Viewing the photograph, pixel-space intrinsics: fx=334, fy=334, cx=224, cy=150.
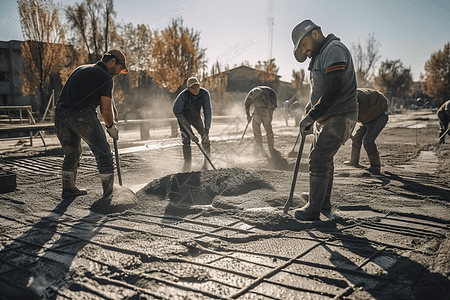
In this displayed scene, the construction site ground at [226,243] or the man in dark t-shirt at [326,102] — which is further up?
the man in dark t-shirt at [326,102]

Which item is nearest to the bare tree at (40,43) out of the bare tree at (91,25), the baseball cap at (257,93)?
the bare tree at (91,25)

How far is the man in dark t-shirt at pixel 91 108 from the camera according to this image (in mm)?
3934

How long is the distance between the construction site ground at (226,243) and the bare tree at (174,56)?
718 inches

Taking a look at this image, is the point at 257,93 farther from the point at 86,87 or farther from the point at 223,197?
the point at 86,87

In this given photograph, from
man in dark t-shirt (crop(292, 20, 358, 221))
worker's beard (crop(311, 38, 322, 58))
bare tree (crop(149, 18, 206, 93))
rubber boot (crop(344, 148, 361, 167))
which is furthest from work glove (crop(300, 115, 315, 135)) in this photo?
bare tree (crop(149, 18, 206, 93))

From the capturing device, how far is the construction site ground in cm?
207

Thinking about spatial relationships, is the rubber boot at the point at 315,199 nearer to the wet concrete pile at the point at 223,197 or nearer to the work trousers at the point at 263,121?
the wet concrete pile at the point at 223,197

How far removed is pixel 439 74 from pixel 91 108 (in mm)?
46675

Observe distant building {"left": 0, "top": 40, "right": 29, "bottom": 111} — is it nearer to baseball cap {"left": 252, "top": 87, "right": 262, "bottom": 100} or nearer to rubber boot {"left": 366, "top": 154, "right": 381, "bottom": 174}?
baseball cap {"left": 252, "top": 87, "right": 262, "bottom": 100}

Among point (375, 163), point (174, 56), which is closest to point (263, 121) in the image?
point (375, 163)

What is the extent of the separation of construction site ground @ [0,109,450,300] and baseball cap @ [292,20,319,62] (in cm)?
167

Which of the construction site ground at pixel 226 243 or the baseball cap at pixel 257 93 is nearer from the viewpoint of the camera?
the construction site ground at pixel 226 243

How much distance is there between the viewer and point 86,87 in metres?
3.92

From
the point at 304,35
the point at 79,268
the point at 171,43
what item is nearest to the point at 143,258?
the point at 79,268
